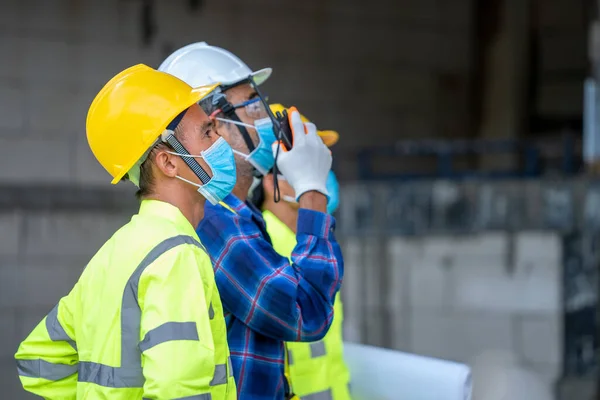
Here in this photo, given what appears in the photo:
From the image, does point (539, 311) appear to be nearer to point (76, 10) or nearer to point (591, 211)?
point (591, 211)

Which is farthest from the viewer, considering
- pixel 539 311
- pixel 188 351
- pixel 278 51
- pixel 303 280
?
pixel 278 51

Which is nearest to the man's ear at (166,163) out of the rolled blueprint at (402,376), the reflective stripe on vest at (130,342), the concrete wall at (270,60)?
the reflective stripe on vest at (130,342)

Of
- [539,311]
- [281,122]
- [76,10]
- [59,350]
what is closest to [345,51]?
[76,10]

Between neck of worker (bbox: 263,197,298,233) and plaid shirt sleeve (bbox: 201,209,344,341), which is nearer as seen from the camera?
plaid shirt sleeve (bbox: 201,209,344,341)

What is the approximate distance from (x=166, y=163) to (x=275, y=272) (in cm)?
37

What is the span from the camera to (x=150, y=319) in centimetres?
125

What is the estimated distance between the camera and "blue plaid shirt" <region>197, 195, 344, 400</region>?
5.47 ft

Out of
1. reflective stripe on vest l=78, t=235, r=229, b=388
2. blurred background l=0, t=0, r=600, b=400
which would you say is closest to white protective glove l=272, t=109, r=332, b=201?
reflective stripe on vest l=78, t=235, r=229, b=388

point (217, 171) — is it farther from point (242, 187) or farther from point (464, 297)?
point (464, 297)

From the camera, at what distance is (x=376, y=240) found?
15.7ft

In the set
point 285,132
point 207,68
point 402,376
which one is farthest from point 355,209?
point 285,132

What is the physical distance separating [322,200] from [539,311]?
10.3 ft

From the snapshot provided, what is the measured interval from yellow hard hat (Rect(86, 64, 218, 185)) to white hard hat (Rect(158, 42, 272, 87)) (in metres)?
0.54

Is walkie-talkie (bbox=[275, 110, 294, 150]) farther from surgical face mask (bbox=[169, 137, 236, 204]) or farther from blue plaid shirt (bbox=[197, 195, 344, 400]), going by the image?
surgical face mask (bbox=[169, 137, 236, 204])
